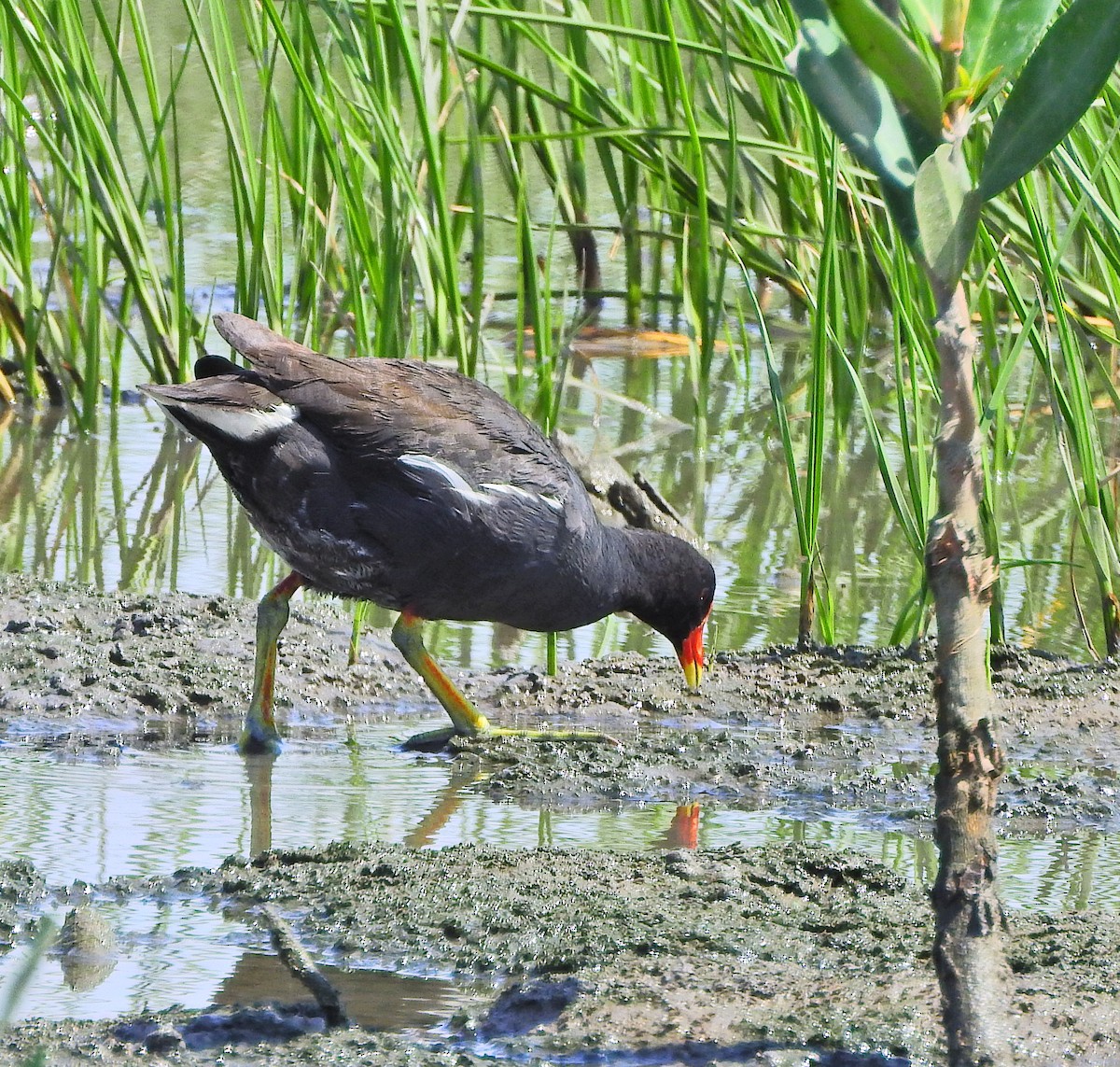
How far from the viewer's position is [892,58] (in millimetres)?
1926

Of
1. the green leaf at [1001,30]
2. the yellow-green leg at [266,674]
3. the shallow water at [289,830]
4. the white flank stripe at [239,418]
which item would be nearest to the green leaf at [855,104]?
the green leaf at [1001,30]

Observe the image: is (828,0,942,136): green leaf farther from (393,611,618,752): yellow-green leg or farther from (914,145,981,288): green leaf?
(393,611,618,752): yellow-green leg

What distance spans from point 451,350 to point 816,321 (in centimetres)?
187

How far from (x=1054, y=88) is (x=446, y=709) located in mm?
2507

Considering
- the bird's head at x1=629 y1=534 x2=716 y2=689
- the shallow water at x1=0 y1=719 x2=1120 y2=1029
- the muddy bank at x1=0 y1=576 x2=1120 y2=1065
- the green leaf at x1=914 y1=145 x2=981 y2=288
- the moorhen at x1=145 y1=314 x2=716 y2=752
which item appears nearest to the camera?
the green leaf at x1=914 y1=145 x2=981 y2=288

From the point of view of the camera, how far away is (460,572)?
164 inches

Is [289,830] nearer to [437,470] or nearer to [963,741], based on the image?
[437,470]

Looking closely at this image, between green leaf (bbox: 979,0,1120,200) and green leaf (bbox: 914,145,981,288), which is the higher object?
green leaf (bbox: 979,0,1120,200)

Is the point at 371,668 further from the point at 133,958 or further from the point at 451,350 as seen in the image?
the point at 133,958

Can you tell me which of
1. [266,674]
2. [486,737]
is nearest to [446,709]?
[486,737]

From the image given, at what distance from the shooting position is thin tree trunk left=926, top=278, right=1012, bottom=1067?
6.67ft

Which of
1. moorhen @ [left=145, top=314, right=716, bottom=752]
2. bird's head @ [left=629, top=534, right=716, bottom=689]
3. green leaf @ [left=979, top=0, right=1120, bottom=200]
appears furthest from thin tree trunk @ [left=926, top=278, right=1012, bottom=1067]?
bird's head @ [left=629, top=534, right=716, bottom=689]

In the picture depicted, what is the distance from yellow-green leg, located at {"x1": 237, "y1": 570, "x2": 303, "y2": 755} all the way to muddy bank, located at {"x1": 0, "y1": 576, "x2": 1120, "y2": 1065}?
0.10 meters

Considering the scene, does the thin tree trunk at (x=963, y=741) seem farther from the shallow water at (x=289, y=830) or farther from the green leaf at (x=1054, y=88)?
the shallow water at (x=289, y=830)
